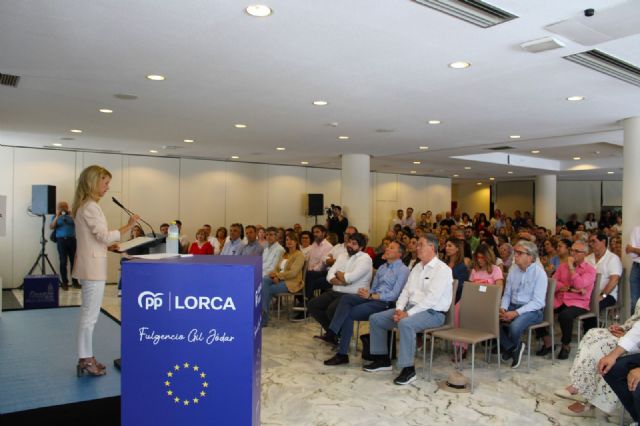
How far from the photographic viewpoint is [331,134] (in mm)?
8359

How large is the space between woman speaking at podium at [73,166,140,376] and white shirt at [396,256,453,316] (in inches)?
103

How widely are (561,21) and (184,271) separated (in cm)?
293

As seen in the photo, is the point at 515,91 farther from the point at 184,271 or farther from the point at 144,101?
the point at 184,271

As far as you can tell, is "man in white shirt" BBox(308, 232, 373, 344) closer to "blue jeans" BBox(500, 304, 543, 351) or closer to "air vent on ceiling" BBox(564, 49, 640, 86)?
"blue jeans" BBox(500, 304, 543, 351)

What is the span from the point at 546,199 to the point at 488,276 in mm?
12857

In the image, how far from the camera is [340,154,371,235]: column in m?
10.9

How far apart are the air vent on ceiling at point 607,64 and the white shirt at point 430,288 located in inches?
81.5

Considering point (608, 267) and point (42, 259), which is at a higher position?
point (608, 267)

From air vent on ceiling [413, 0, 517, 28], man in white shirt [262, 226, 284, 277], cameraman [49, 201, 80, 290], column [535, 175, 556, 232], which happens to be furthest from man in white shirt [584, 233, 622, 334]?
column [535, 175, 556, 232]

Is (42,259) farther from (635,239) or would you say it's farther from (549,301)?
(635,239)

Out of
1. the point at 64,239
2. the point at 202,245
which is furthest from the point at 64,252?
the point at 202,245

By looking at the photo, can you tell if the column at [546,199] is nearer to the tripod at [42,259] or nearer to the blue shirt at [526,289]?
the blue shirt at [526,289]

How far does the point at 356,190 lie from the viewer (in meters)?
10.9

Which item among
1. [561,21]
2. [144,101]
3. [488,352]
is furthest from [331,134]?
[561,21]
